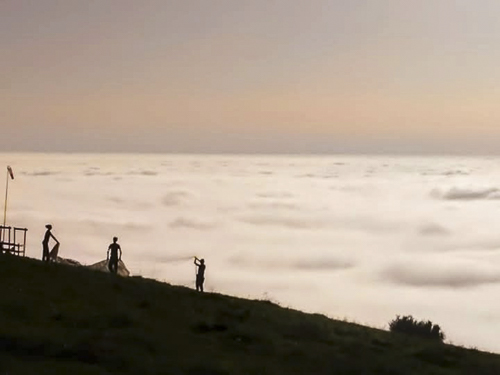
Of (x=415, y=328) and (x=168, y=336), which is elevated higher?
(x=415, y=328)

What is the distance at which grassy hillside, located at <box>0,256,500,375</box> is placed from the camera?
1705cm

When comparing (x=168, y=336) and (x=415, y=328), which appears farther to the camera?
(x=415, y=328)

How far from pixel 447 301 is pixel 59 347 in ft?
636

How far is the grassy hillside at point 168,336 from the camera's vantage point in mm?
17047

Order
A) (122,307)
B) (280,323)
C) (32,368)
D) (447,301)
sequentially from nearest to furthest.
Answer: (32,368) < (122,307) < (280,323) < (447,301)

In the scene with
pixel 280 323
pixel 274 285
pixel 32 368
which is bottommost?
pixel 32 368

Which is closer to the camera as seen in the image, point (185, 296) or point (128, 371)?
point (128, 371)

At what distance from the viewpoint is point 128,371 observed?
16312 mm

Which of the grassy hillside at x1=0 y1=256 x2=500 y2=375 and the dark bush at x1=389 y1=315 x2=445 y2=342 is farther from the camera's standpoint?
the dark bush at x1=389 y1=315 x2=445 y2=342

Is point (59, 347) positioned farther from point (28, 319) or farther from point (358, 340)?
point (358, 340)

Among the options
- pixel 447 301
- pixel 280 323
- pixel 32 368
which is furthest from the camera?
pixel 447 301

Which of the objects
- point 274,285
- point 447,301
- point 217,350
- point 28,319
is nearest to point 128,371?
point 217,350

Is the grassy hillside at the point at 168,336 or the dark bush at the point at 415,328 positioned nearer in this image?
the grassy hillside at the point at 168,336

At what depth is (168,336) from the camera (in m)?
20.1
